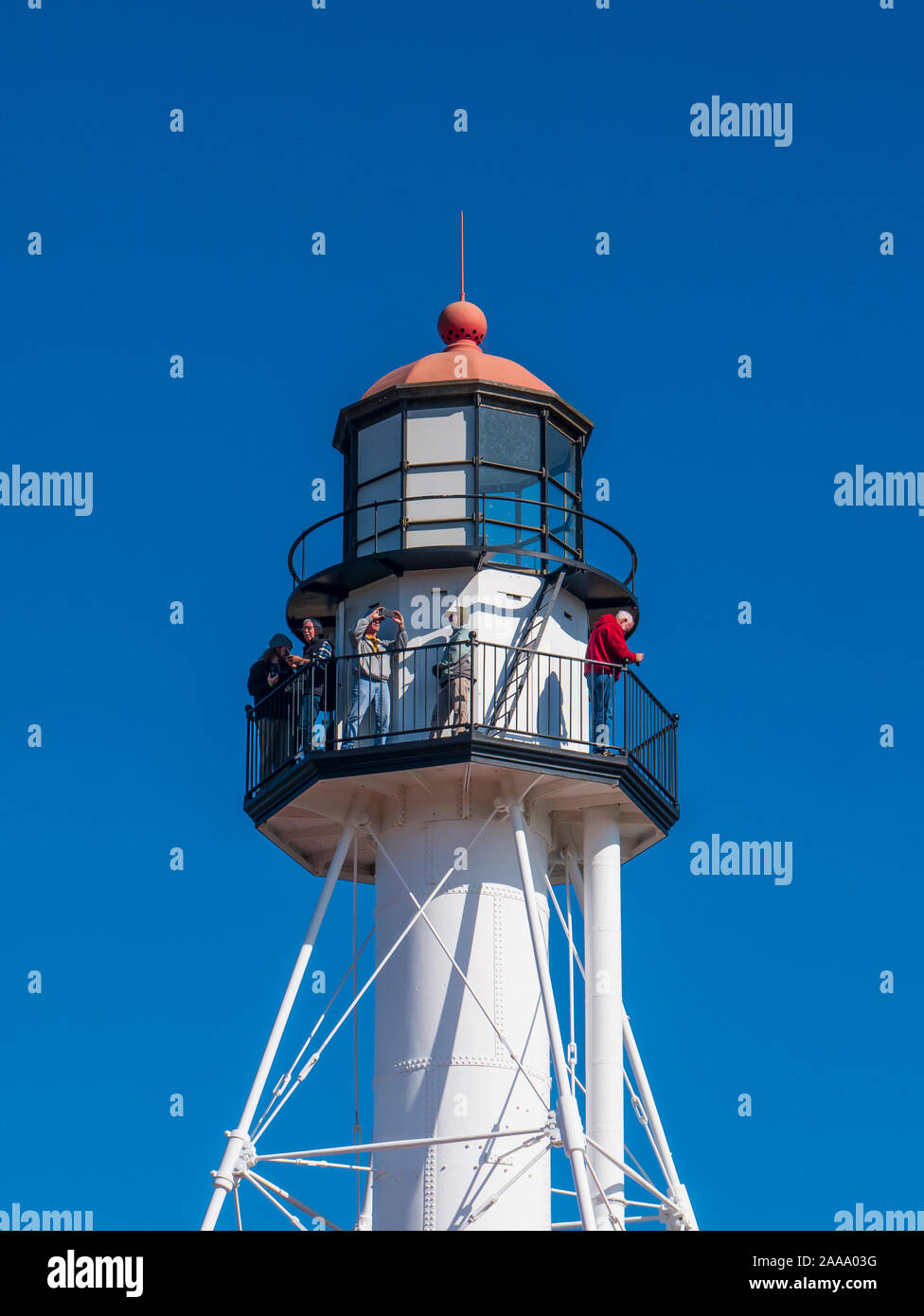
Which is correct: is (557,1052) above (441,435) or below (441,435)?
below

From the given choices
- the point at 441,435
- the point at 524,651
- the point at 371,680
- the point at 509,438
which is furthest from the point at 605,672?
the point at 441,435

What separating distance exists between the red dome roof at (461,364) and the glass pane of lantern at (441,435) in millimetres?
489

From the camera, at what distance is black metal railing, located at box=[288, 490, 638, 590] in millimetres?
37469

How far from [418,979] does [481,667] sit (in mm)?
4318

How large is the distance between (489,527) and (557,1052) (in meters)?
7.76

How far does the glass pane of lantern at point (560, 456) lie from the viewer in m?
38.4

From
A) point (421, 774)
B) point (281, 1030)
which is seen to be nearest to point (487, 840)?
point (421, 774)

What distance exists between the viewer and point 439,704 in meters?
36.2

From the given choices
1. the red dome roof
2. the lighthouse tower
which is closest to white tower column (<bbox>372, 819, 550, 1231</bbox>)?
the lighthouse tower

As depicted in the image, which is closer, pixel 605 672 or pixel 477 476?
pixel 605 672

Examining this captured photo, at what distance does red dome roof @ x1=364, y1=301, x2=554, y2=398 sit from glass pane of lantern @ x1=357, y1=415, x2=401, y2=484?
1.72 ft

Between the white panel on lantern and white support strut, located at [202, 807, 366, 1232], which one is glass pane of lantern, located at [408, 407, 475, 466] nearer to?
the white panel on lantern

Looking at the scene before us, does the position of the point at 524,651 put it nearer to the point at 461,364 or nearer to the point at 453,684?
the point at 453,684
